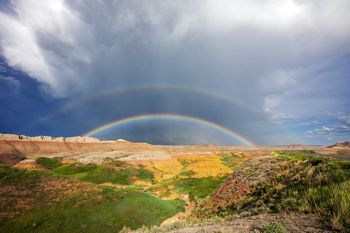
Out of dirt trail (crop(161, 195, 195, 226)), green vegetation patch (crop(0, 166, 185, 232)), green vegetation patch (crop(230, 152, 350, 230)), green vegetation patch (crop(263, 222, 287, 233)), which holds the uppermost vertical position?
green vegetation patch (crop(230, 152, 350, 230))

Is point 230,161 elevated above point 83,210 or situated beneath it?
elevated above

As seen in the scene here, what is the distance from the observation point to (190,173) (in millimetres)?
70625

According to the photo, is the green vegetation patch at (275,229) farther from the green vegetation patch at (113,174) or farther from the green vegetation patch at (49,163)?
the green vegetation patch at (49,163)

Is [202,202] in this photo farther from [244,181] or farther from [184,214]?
[244,181]

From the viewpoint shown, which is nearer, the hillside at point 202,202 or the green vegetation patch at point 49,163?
the hillside at point 202,202

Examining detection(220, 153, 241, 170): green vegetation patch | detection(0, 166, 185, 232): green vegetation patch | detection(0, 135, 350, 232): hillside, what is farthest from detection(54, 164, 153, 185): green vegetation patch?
detection(220, 153, 241, 170): green vegetation patch

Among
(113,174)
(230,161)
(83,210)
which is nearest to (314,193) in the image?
(83,210)

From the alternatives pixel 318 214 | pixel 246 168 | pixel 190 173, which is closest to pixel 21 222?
pixel 246 168

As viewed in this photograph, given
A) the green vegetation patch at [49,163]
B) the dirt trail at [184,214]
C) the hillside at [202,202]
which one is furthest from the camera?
the green vegetation patch at [49,163]

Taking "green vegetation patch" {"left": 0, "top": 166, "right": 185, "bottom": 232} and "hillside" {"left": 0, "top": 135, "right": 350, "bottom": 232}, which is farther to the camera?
"green vegetation patch" {"left": 0, "top": 166, "right": 185, "bottom": 232}

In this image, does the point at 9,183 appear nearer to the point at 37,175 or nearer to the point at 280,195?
the point at 37,175

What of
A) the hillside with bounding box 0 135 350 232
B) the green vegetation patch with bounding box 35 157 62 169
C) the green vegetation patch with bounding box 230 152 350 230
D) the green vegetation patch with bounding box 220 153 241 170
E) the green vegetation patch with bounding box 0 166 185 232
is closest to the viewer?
the green vegetation patch with bounding box 230 152 350 230

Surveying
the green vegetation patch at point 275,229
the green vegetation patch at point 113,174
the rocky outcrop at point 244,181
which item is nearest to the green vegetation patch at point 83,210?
the rocky outcrop at point 244,181

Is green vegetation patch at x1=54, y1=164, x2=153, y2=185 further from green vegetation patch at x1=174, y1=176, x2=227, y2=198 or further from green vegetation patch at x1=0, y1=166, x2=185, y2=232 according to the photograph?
green vegetation patch at x1=0, y1=166, x2=185, y2=232
